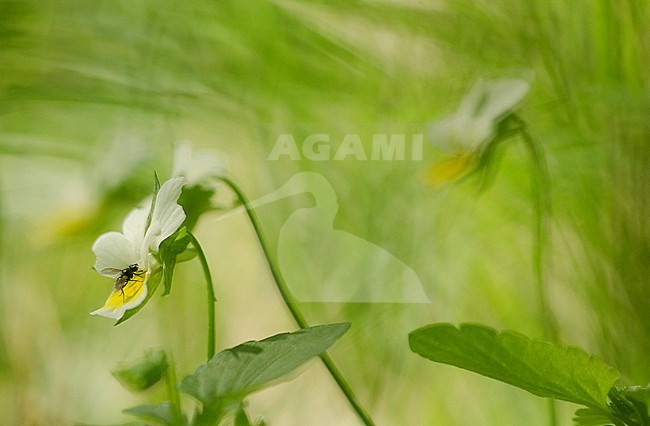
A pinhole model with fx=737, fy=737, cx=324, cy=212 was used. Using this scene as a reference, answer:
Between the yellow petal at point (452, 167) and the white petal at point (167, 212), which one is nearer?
the white petal at point (167, 212)

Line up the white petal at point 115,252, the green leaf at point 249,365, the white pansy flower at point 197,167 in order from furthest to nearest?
the white pansy flower at point 197,167, the white petal at point 115,252, the green leaf at point 249,365

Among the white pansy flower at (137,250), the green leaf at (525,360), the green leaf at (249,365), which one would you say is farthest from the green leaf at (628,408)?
the white pansy flower at (137,250)

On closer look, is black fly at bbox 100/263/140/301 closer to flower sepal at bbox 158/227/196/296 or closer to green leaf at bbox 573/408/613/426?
flower sepal at bbox 158/227/196/296

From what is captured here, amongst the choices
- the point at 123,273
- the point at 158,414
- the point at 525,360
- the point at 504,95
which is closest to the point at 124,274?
the point at 123,273

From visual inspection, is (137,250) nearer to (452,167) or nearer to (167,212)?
(167,212)

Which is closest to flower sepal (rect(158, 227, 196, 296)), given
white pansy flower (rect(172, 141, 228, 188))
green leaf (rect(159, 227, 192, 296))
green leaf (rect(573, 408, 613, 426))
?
green leaf (rect(159, 227, 192, 296))

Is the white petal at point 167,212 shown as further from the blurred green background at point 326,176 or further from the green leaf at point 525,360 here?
the blurred green background at point 326,176

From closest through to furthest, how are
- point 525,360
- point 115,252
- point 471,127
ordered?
1. point 525,360
2. point 115,252
3. point 471,127

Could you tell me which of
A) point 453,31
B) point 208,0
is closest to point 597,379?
point 453,31
